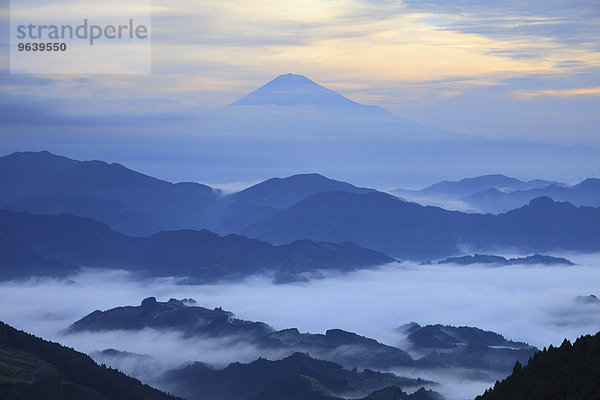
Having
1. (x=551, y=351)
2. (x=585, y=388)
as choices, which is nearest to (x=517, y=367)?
(x=551, y=351)

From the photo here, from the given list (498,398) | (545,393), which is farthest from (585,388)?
(498,398)

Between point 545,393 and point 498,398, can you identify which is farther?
point 498,398

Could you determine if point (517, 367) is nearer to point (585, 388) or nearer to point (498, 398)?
point (498, 398)

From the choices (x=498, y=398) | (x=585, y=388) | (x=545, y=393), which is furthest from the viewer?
(x=498, y=398)

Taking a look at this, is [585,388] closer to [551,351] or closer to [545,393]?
[545,393]

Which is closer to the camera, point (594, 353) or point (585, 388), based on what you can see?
point (585, 388)

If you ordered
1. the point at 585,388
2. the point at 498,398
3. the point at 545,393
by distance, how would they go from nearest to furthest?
the point at 585,388 → the point at 545,393 → the point at 498,398
